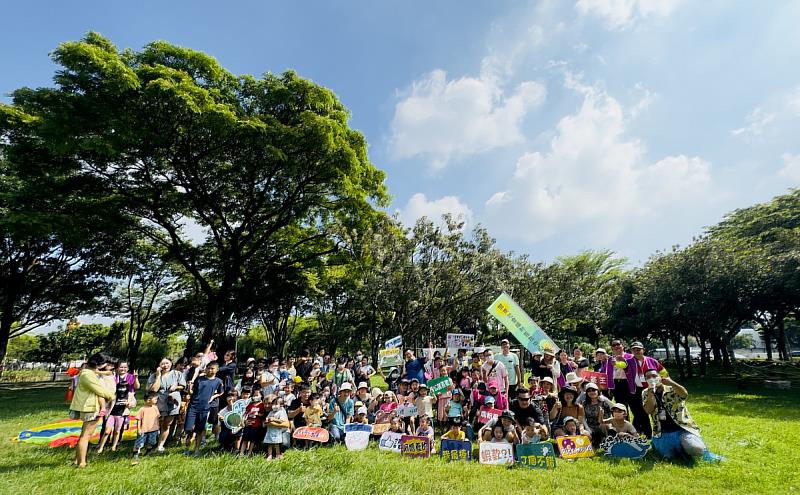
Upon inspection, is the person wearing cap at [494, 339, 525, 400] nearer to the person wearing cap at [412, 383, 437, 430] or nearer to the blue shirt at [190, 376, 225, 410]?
the person wearing cap at [412, 383, 437, 430]

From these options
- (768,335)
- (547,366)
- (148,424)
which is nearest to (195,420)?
(148,424)

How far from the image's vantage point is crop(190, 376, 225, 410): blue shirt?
7.75 metres

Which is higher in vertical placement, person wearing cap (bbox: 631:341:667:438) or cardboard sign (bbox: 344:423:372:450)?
person wearing cap (bbox: 631:341:667:438)

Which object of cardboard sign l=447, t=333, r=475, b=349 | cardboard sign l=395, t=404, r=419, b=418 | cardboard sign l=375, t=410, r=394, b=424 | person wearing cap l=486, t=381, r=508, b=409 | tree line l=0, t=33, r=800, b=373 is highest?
tree line l=0, t=33, r=800, b=373

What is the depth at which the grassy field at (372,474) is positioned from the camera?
5.47m

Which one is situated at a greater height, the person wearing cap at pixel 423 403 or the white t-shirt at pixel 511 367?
the white t-shirt at pixel 511 367

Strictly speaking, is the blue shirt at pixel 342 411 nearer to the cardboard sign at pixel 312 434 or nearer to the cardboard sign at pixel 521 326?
the cardboard sign at pixel 312 434

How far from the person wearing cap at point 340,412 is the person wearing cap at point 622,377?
5368mm

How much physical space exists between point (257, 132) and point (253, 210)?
15.2 feet

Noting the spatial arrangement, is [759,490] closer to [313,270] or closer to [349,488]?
[349,488]

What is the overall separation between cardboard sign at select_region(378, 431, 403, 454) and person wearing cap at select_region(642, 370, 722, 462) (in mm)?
4465

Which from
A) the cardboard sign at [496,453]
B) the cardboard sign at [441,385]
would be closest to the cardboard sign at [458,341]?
the cardboard sign at [441,385]

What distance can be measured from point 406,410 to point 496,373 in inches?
90.8

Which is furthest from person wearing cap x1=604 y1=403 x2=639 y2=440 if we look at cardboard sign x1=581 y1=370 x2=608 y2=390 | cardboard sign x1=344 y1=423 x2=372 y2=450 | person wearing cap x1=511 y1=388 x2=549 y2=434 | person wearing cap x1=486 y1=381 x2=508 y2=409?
cardboard sign x1=344 y1=423 x2=372 y2=450
